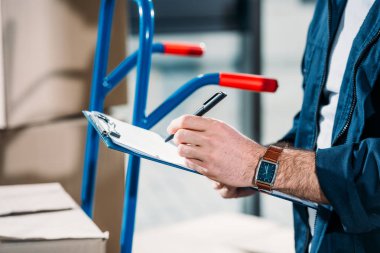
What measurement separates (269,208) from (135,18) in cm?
207

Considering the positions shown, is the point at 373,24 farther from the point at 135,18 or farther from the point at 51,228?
the point at 135,18

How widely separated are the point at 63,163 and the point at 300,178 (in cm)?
75

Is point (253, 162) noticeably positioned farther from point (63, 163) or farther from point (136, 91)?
point (63, 163)

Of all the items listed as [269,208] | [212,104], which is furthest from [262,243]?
[269,208]

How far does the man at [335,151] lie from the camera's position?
1072mm

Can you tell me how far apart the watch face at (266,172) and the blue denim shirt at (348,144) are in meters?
0.08

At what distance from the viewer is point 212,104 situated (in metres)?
1.10

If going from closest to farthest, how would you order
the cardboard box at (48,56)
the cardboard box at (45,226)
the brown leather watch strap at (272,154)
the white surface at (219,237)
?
the cardboard box at (45,226), the brown leather watch strap at (272,154), the cardboard box at (48,56), the white surface at (219,237)

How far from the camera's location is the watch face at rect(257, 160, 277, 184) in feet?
3.58

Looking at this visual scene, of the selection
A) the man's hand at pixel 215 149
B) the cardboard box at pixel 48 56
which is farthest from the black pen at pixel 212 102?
the cardboard box at pixel 48 56

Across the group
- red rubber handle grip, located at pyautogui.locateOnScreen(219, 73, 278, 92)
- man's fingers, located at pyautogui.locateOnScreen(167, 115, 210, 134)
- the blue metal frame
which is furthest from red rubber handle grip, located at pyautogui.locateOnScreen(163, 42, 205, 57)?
man's fingers, located at pyautogui.locateOnScreen(167, 115, 210, 134)

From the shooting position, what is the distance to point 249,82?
1.29 m

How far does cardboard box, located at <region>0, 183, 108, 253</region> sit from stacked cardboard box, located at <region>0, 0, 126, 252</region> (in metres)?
0.27

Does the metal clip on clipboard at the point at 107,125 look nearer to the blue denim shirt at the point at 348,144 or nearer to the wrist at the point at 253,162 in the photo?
the wrist at the point at 253,162
